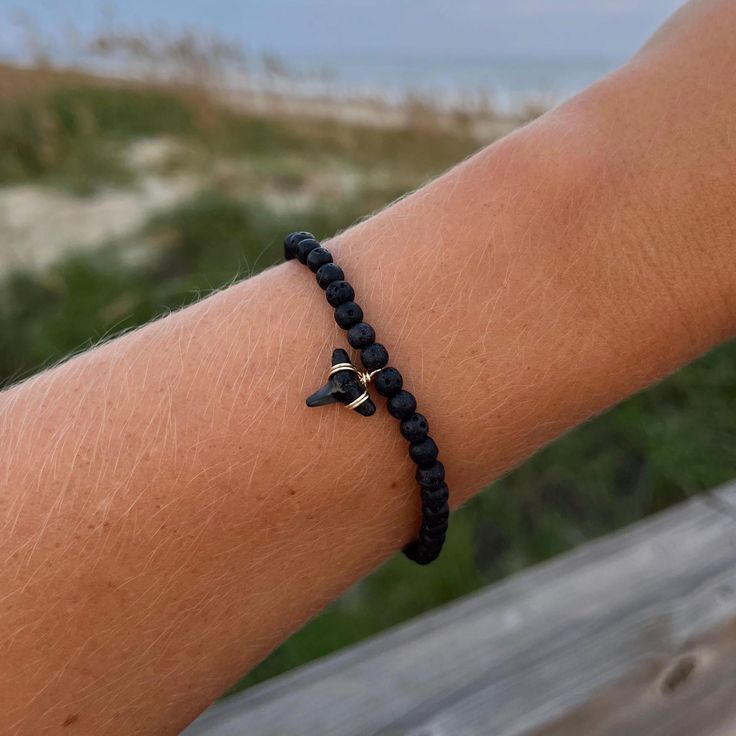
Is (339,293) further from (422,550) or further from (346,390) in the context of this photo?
(422,550)

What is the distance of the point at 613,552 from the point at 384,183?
2541mm

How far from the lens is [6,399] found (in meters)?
0.70

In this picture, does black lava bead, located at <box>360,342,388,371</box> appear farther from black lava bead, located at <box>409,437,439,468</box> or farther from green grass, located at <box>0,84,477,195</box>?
green grass, located at <box>0,84,477,195</box>

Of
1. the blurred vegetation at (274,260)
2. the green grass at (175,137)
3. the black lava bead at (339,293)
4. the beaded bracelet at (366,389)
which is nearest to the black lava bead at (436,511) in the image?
the beaded bracelet at (366,389)

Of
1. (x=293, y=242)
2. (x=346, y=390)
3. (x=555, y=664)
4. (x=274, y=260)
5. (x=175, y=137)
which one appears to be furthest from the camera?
(x=175, y=137)

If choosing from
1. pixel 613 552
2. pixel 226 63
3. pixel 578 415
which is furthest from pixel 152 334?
pixel 226 63

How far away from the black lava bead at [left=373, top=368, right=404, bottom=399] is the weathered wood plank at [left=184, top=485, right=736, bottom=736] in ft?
1.34

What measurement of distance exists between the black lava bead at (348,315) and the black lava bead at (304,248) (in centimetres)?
7

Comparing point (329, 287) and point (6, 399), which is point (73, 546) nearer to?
point (6, 399)

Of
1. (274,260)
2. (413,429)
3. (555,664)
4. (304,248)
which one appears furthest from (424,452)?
(274,260)

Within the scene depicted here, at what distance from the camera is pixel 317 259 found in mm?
750

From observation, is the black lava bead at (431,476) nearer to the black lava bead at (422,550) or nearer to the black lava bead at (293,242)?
the black lava bead at (422,550)

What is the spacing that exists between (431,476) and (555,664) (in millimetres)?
368

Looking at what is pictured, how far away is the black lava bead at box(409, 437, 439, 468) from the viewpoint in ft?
2.32
